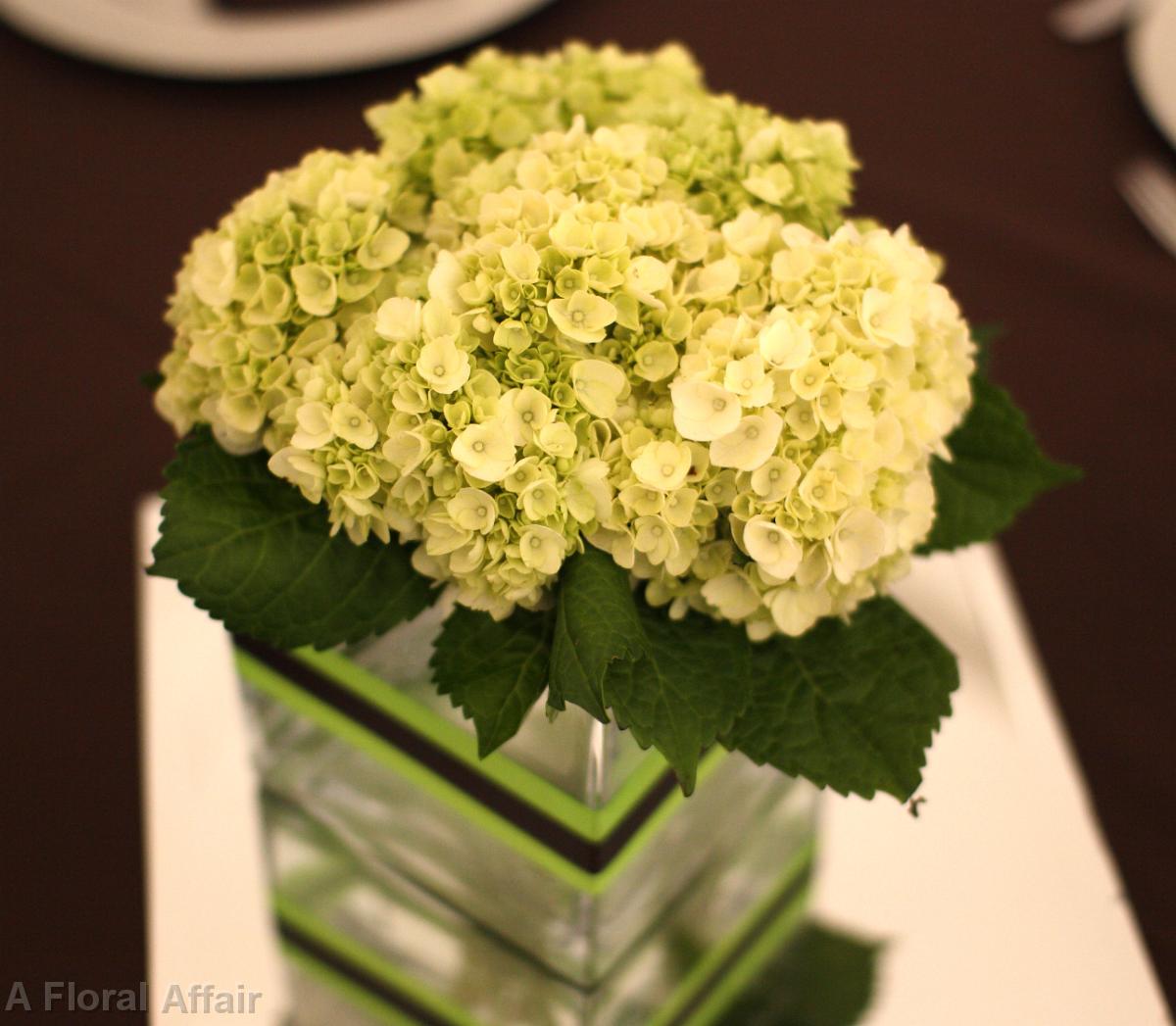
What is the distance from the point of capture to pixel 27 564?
78cm

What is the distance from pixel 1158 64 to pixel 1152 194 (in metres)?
0.11

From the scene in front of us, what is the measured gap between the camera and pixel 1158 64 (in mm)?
985

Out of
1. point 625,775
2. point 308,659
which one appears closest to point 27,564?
point 308,659

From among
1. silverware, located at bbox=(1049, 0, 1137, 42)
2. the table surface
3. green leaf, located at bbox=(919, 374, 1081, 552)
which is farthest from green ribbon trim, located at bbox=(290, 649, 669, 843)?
silverware, located at bbox=(1049, 0, 1137, 42)

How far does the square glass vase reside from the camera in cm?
49

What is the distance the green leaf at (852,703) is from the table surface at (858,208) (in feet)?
1.05

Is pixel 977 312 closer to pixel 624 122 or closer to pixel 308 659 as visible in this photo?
pixel 624 122

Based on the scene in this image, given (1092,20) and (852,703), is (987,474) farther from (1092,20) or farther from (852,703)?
(1092,20)

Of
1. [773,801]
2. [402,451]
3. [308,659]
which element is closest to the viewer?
[402,451]

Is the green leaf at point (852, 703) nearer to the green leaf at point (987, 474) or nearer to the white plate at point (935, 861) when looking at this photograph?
the green leaf at point (987, 474)

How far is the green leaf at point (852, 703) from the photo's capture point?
0.44 metres

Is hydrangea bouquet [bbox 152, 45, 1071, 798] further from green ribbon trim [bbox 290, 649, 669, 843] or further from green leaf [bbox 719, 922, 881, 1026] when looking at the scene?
green leaf [bbox 719, 922, 881, 1026]

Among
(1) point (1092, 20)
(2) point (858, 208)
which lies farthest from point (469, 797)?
(1) point (1092, 20)

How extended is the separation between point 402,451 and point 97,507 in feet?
1.64
